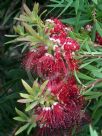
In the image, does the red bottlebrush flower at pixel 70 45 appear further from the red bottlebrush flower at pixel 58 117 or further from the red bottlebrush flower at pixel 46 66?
the red bottlebrush flower at pixel 58 117

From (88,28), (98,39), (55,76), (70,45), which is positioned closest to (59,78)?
(55,76)

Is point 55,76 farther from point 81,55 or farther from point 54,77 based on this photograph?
point 81,55

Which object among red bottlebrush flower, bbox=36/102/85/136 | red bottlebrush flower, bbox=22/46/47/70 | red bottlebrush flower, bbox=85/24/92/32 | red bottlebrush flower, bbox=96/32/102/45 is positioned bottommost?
red bottlebrush flower, bbox=36/102/85/136

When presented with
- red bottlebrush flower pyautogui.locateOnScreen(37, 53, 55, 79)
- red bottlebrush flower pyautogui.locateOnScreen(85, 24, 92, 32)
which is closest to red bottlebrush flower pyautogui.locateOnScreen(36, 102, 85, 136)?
red bottlebrush flower pyautogui.locateOnScreen(37, 53, 55, 79)

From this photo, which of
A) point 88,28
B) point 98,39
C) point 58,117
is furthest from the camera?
point 88,28

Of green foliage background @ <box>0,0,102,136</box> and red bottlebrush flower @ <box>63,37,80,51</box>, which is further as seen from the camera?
green foliage background @ <box>0,0,102,136</box>

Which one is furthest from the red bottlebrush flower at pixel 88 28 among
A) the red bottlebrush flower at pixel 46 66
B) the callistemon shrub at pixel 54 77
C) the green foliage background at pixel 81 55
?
the red bottlebrush flower at pixel 46 66

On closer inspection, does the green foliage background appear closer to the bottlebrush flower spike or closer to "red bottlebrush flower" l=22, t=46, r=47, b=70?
the bottlebrush flower spike

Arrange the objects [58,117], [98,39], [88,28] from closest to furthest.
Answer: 1. [58,117]
2. [98,39]
3. [88,28]

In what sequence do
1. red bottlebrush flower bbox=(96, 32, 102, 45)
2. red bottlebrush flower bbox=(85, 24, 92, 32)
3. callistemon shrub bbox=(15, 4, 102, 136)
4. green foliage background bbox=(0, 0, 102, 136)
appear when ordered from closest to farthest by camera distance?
callistemon shrub bbox=(15, 4, 102, 136) → green foliage background bbox=(0, 0, 102, 136) → red bottlebrush flower bbox=(96, 32, 102, 45) → red bottlebrush flower bbox=(85, 24, 92, 32)

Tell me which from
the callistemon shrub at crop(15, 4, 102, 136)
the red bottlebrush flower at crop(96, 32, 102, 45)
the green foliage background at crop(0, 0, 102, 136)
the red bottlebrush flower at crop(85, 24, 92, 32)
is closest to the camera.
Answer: the callistemon shrub at crop(15, 4, 102, 136)
